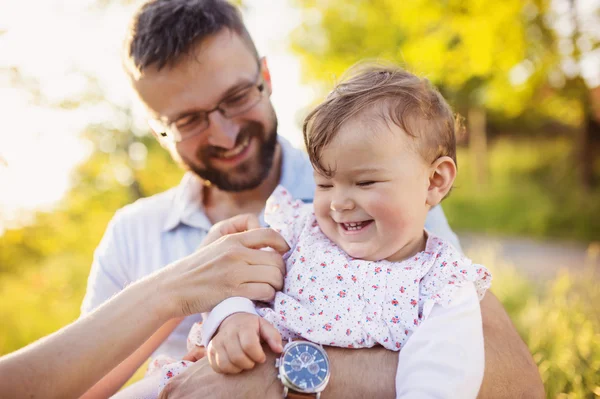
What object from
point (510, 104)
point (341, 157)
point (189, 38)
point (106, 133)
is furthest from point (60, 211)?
point (510, 104)

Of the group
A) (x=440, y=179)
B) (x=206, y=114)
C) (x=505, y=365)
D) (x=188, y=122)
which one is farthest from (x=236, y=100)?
(x=505, y=365)

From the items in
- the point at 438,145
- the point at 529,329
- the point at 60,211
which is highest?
the point at 438,145

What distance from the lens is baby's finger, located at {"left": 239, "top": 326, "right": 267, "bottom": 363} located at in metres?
1.69

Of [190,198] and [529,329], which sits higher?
[190,198]

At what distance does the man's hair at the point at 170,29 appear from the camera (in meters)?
2.52

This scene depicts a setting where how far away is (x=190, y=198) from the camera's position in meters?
2.87

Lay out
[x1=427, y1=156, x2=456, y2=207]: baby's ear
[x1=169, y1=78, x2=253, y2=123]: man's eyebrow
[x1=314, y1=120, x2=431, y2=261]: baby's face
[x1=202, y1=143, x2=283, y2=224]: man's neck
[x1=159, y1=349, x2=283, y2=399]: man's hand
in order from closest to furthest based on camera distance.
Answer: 1. [x1=159, y1=349, x2=283, y2=399]: man's hand
2. [x1=314, y1=120, x2=431, y2=261]: baby's face
3. [x1=427, y1=156, x2=456, y2=207]: baby's ear
4. [x1=169, y1=78, x2=253, y2=123]: man's eyebrow
5. [x1=202, y1=143, x2=283, y2=224]: man's neck

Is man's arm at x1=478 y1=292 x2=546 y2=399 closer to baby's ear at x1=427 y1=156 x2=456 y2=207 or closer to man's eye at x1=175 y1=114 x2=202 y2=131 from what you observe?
baby's ear at x1=427 y1=156 x2=456 y2=207

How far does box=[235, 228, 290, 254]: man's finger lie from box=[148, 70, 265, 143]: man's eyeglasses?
35.5 inches

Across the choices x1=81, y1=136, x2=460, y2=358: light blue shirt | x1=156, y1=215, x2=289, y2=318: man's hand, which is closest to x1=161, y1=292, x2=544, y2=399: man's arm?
x1=156, y1=215, x2=289, y2=318: man's hand

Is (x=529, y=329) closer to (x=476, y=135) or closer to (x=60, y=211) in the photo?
(x=60, y=211)

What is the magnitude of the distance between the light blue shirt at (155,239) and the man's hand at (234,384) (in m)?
0.85

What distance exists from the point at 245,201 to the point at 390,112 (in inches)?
52.5

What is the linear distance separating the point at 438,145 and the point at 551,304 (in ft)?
10.3
